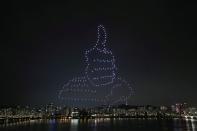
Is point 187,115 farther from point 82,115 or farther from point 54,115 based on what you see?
point 54,115

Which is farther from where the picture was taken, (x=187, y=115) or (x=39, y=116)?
(x=187, y=115)

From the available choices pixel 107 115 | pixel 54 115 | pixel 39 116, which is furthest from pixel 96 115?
pixel 39 116

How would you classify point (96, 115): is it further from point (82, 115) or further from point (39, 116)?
point (39, 116)

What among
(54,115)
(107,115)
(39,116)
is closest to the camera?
(39,116)

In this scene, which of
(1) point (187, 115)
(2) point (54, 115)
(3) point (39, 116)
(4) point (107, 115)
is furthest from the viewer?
(4) point (107, 115)

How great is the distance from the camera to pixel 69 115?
15488 cm

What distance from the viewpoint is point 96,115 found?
166000 mm

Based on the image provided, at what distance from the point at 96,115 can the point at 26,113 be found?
36328 mm

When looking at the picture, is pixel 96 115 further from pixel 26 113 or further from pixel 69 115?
pixel 26 113

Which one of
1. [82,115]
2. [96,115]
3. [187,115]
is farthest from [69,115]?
[187,115]

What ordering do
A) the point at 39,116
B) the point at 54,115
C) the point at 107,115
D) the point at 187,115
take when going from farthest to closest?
the point at 107,115, the point at 187,115, the point at 54,115, the point at 39,116

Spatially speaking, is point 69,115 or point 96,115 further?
point 96,115

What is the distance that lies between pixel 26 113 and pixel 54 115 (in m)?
13.3

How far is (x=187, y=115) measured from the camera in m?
161
